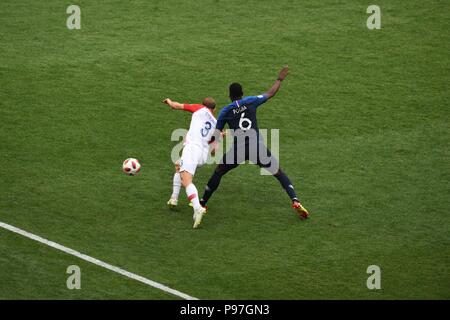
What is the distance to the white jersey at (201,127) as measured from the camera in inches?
498

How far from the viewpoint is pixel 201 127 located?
1265 centimetres

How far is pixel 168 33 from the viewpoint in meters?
18.2

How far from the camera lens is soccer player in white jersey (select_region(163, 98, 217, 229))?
12358 mm

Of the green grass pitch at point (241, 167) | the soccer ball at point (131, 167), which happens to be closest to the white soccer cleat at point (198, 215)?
the green grass pitch at point (241, 167)

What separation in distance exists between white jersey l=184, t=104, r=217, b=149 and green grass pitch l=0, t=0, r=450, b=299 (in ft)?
3.77

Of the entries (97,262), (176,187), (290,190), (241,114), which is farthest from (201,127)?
(97,262)

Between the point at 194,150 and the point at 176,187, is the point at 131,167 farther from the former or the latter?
the point at 194,150

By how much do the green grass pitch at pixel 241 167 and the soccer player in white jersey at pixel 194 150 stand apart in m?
0.41

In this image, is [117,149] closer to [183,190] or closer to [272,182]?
[183,190]

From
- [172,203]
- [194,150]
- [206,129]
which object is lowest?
[172,203]

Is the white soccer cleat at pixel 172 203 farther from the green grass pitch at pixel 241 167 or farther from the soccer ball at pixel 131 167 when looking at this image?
the soccer ball at pixel 131 167

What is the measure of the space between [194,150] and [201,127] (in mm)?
379

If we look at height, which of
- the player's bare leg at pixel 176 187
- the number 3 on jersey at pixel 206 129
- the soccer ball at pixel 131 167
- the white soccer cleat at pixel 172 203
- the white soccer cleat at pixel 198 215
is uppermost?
the number 3 on jersey at pixel 206 129

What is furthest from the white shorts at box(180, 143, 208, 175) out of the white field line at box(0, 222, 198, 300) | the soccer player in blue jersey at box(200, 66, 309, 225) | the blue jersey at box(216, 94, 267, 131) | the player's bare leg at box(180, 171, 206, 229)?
the white field line at box(0, 222, 198, 300)
